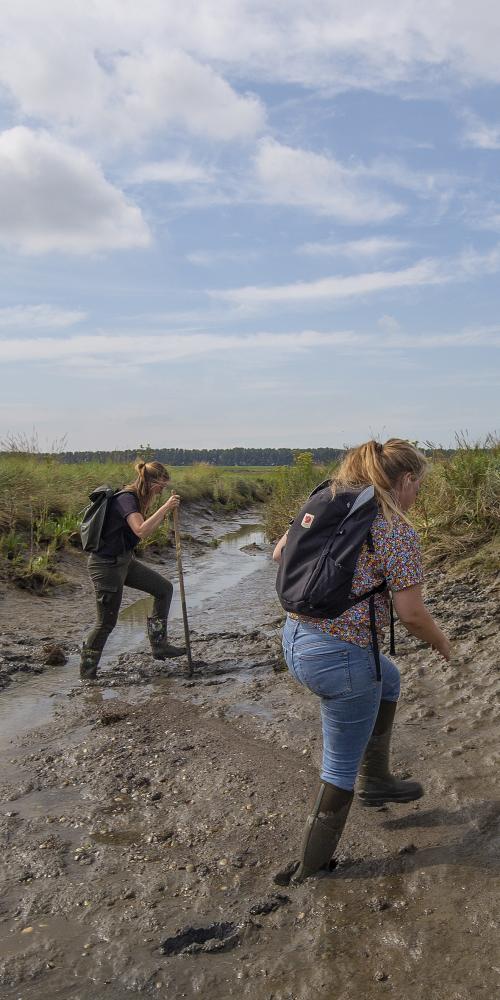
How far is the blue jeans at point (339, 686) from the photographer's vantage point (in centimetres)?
331

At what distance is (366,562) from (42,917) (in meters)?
2.12

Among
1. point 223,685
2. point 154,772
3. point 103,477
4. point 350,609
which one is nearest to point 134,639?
point 223,685

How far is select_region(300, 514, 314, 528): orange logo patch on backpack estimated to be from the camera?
328 centimetres

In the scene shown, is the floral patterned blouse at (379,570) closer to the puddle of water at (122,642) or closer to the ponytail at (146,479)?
the puddle of water at (122,642)

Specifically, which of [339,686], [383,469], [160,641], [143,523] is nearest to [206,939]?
[339,686]

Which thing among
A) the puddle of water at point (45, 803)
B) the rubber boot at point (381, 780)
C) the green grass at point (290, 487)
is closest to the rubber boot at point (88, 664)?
the puddle of water at point (45, 803)

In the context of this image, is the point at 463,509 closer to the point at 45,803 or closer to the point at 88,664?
the point at 88,664

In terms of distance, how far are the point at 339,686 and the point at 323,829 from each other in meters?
0.71

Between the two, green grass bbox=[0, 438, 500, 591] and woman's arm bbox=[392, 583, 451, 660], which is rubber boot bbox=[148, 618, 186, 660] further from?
woman's arm bbox=[392, 583, 451, 660]

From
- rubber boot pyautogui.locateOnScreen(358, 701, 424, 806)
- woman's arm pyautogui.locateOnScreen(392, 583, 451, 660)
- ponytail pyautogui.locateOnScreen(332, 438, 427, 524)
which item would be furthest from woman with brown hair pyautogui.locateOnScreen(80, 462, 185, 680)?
woman's arm pyautogui.locateOnScreen(392, 583, 451, 660)

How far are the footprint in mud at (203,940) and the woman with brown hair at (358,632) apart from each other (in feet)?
1.44

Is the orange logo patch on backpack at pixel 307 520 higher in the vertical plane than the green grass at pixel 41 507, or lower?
higher

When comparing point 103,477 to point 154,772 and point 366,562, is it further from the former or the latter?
point 366,562

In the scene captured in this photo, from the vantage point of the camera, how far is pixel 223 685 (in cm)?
677
